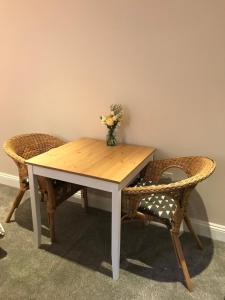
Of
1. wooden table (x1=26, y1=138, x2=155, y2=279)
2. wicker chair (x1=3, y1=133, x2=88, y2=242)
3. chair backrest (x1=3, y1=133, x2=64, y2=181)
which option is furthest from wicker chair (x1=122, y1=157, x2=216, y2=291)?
chair backrest (x1=3, y1=133, x2=64, y2=181)

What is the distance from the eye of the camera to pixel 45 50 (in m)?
2.43

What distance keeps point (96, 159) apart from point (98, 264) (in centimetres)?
73

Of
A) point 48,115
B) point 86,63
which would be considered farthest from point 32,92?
point 86,63

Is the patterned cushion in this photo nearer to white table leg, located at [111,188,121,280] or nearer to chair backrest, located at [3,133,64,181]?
white table leg, located at [111,188,121,280]

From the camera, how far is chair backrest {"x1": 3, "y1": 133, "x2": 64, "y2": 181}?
2.22 m

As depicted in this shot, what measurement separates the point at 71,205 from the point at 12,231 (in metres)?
0.60

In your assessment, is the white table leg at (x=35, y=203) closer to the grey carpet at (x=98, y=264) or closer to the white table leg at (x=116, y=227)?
the grey carpet at (x=98, y=264)

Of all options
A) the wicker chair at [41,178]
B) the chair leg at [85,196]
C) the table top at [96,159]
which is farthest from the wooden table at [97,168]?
the chair leg at [85,196]

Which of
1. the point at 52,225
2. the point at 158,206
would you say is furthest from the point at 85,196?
the point at 158,206

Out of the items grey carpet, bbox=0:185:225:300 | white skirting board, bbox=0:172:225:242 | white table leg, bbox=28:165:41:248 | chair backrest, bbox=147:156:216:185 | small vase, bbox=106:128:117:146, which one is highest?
small vase, bbox=106:128:117:146

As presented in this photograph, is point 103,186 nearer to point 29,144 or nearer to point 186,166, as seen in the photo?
point 186,166

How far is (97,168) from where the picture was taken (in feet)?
5.80

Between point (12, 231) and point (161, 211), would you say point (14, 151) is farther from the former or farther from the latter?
point (161, 211)

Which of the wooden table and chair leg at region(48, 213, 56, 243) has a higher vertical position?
the wooden table
